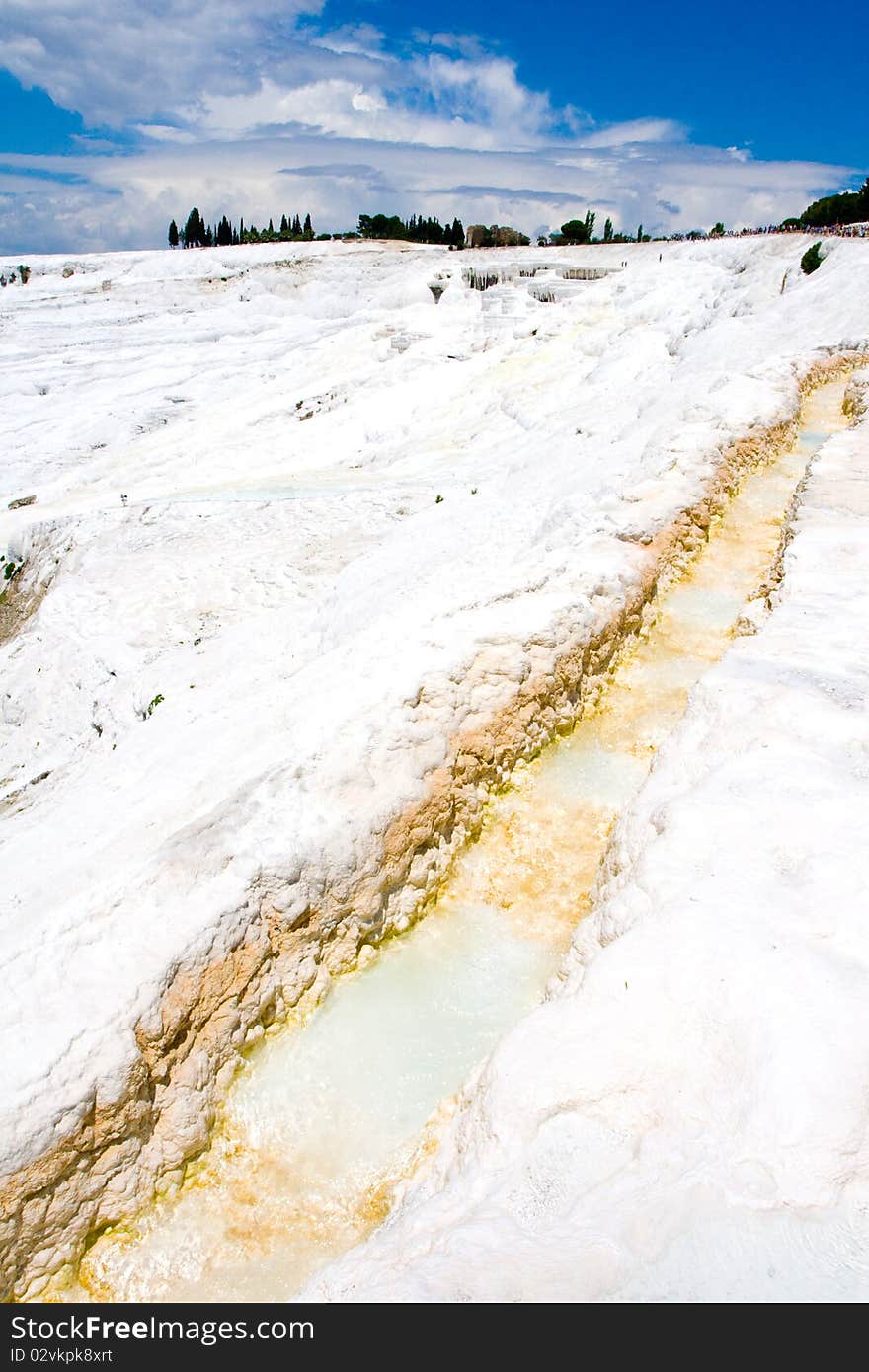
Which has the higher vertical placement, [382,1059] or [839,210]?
[839,210]

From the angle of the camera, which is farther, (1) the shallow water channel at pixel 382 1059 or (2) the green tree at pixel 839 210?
(2) the green tree at pixel 839 210

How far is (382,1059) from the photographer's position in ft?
13.4

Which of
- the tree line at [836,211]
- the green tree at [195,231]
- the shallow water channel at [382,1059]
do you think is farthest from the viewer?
the green tree at [195,231]

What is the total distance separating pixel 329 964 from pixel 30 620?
11.4 m

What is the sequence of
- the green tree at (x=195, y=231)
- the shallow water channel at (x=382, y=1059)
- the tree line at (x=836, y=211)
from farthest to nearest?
the green tree at (x=195, y=231) < the tree line at (x=836, y=211) < the shallow water channel at (x=382, y=1059)

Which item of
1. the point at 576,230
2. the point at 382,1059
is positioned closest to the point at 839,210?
the point at 576,230

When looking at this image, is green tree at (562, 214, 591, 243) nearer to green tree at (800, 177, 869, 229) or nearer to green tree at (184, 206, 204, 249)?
green tree at (800, 177, 869, 229)

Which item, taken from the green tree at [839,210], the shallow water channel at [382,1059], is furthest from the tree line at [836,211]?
the shallow water channel at [382,1059]

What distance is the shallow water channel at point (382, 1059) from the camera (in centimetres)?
345

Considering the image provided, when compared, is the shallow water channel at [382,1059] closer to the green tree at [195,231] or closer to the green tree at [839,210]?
the green tree at [839,210]

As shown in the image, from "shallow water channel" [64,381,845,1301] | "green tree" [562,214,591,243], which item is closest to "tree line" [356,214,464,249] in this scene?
"green tree" [562,214,591,243]

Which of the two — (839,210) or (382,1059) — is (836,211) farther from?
(382,1059)

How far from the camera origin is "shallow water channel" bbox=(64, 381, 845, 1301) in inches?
136

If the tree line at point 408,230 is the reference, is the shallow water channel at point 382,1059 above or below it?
below
